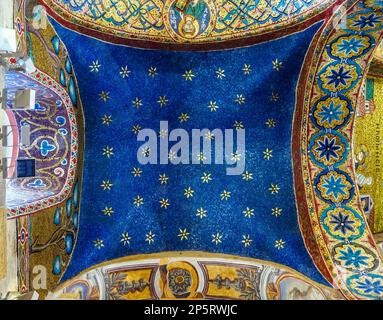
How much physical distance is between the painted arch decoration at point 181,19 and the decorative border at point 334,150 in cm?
56

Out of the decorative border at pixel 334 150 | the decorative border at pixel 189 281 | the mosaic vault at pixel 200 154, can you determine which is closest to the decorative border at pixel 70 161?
the mosaic vault at pixel 200 154

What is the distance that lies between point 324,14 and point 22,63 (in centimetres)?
385

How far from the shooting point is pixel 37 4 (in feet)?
17.1

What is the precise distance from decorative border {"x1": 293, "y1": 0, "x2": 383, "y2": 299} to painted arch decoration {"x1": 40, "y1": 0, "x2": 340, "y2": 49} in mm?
564

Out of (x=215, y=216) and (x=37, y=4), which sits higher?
(x=37, y=4)

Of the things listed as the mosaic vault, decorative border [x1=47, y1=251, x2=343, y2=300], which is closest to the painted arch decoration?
the mosaic vault

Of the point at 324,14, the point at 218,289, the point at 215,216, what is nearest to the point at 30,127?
the point at 215,216

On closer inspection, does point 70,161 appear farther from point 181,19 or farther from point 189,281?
point 181,19

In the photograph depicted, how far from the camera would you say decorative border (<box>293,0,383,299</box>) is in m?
5.42

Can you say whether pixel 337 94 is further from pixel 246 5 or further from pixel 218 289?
pixel 218 289

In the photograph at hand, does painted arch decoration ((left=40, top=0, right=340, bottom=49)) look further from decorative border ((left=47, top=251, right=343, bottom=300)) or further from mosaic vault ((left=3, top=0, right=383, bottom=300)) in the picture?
decorative border ((left=47, top=251, right=343, bottom=300))

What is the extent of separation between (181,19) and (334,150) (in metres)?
2.90

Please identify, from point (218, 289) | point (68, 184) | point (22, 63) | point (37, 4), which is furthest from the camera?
point (68, 184)

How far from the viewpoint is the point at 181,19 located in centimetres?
580
